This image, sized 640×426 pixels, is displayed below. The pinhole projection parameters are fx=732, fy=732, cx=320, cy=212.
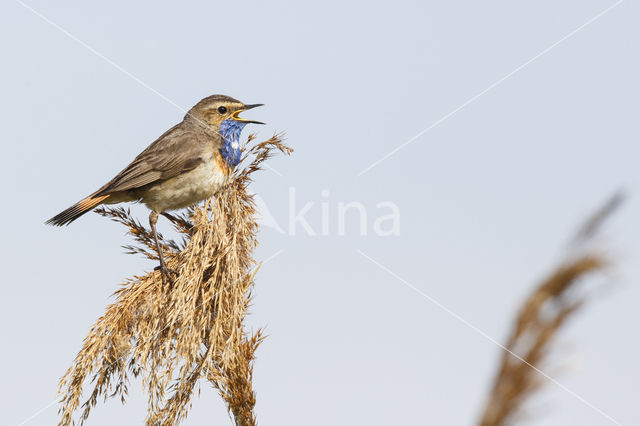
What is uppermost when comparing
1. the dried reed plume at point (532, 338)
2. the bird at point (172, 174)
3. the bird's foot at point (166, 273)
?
the bird at point (172, 174)

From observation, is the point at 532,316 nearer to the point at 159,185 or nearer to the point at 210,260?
the point at 210,260

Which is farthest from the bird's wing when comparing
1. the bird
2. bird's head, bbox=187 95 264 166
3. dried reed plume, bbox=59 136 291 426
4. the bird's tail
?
dried reed plume, bbox=59 136 291 426

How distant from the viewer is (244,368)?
3.38m

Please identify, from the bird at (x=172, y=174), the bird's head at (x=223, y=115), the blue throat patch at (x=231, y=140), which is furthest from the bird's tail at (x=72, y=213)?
the bird's head at (x=223, y=115)

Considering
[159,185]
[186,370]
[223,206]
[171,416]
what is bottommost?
[171,416]

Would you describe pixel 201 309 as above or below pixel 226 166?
below

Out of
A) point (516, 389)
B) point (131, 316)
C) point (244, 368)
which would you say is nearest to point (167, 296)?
point (131, 316)

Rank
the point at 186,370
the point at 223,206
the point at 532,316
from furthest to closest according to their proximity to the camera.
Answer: the point at 223,206
the point at 186,370
the point at 532,316

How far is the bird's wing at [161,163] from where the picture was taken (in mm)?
6301

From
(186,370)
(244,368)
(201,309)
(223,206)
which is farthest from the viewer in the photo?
(223,206)

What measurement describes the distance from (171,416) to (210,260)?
2.93 feet

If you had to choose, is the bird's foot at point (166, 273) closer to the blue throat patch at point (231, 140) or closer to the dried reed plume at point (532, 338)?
the blue throat patch at point (231, 140)

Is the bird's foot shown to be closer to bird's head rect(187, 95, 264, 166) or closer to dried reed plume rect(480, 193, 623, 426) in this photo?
bird's head rect(187, 95, 264, 166)

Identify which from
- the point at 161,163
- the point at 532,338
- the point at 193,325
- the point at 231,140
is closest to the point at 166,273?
the point at 193,325
